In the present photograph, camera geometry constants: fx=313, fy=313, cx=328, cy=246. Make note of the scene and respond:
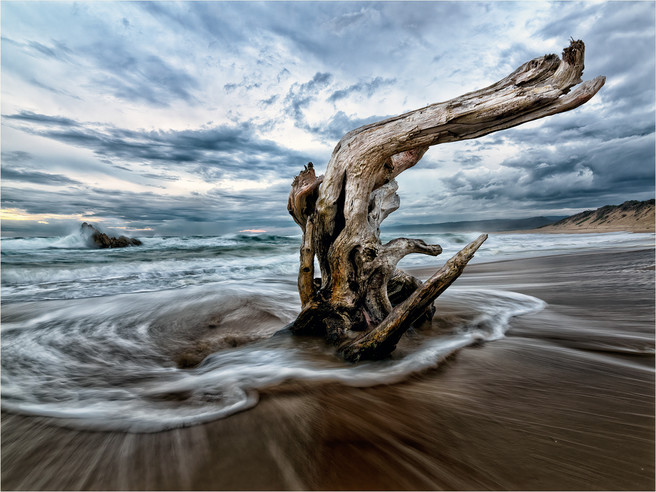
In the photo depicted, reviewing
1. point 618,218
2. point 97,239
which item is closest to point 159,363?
point 97,239

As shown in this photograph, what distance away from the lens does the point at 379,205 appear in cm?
334

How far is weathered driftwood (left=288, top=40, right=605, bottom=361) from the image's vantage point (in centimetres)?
239

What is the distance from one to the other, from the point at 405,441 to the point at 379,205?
230 centimetres

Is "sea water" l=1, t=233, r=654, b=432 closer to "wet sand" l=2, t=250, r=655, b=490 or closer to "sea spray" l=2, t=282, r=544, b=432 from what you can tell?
"sea spray" l=2, t=282, r=544, b=432

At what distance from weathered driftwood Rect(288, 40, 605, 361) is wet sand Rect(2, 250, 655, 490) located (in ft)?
2.30

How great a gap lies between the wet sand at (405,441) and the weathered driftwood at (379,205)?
0.70 m

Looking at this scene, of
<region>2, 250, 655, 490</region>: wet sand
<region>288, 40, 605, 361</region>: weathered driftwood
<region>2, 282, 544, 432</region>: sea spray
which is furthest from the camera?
<region>288, 40, 605, 361</region>: weathered driftwood

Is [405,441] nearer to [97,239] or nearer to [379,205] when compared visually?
[379,205]

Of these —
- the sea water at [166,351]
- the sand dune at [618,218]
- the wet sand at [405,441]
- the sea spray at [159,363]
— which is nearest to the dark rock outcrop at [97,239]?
the sea water at [166,351]

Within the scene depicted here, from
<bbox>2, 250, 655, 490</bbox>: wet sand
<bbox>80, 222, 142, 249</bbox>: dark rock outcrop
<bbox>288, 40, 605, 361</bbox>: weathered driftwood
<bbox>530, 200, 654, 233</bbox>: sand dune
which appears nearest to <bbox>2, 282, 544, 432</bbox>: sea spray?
<bbox>2, 250, 655, 490</bbox>: wet sand

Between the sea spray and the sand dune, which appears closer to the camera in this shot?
the sea spray

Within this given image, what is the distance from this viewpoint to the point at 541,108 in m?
2.44

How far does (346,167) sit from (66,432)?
2.69 m

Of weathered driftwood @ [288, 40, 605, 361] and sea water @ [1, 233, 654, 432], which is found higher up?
weathered driftwood @ [288, 40, 605, 361]
